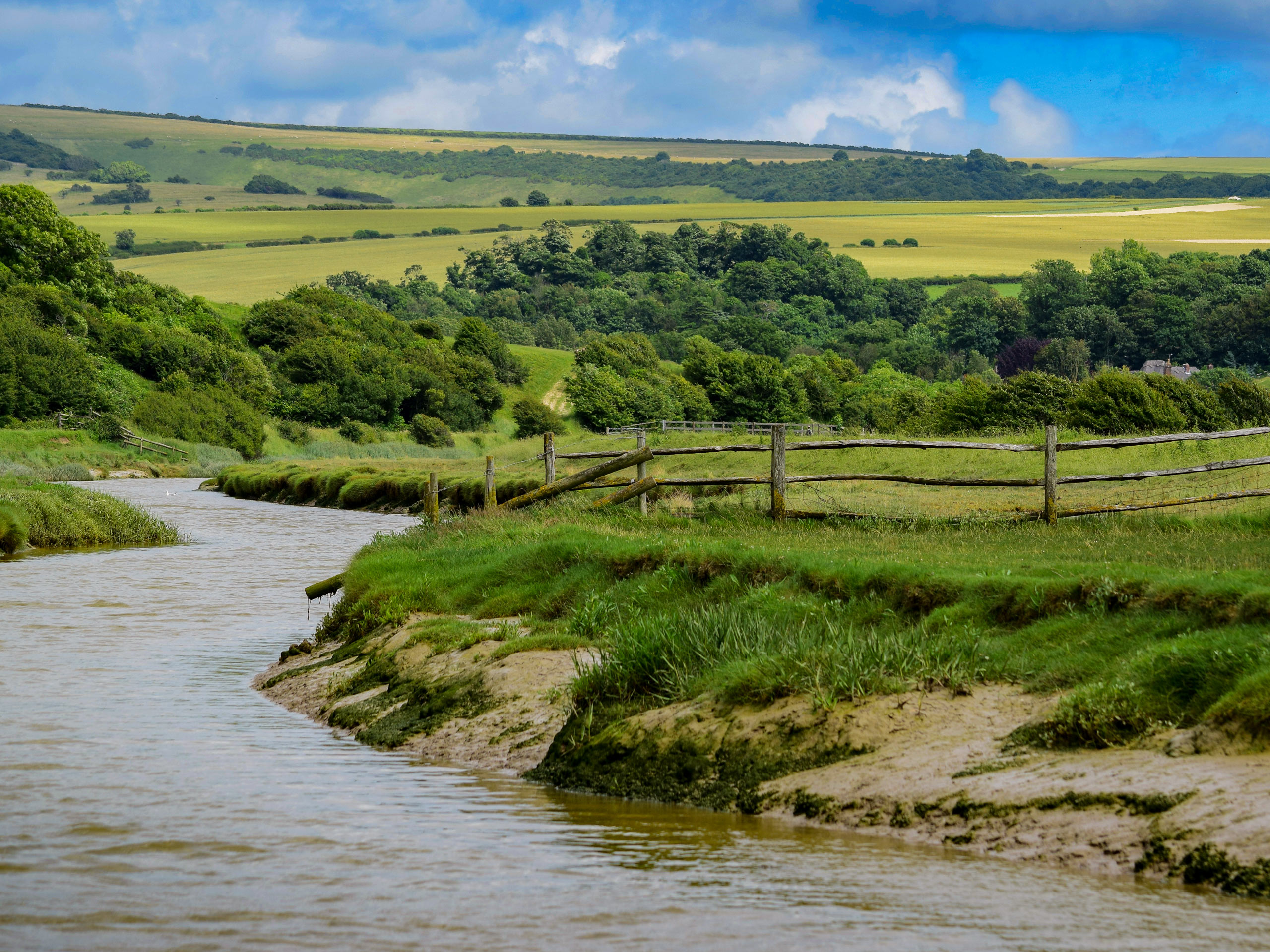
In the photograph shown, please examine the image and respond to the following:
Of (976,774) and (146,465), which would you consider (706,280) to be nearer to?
(146,465)

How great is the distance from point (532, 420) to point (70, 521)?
72328 millimetres

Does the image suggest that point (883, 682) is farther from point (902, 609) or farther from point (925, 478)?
point (925, 478)

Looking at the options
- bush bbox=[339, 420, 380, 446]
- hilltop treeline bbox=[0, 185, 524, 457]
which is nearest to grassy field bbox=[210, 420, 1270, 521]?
hilltop treeline bbox=[0, 185, 524, 457]

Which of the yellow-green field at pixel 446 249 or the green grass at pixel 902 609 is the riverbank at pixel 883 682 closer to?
the green grass at pixel 902 609

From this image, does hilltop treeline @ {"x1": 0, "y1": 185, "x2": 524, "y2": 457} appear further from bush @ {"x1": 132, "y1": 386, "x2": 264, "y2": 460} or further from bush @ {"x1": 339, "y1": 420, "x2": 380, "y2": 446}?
bush @ {"x1": 339, "y1": 420, "x2": 380, "y2": 446}

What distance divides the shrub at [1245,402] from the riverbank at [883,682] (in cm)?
2944

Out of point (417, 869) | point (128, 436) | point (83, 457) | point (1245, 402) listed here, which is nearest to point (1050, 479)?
point (417, 869)

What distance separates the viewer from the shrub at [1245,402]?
39.9 m

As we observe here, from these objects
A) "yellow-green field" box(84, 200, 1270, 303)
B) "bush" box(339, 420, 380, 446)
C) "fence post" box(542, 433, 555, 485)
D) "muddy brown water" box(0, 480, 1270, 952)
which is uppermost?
"yellow-green field" box(84, 200, 1270, 303)

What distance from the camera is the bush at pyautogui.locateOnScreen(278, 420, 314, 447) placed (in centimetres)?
8706

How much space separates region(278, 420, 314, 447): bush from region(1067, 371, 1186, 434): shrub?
191 feet

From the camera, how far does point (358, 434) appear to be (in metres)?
89.9

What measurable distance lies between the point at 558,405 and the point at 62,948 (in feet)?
333

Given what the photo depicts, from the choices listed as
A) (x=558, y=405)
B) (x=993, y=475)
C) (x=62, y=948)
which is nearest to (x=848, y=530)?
(x=62, y=948)
